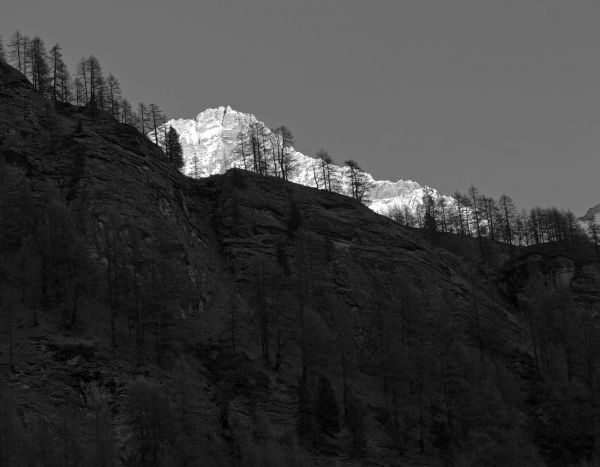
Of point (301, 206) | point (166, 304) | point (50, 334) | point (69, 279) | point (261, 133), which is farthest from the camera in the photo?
point (261, 133)

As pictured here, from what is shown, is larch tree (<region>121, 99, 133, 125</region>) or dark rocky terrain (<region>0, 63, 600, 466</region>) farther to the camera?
larch tree (<region>121, 99, 133, 125</region>)

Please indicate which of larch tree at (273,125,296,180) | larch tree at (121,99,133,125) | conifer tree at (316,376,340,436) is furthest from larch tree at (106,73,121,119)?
conifer tree at (316,376,340,436)

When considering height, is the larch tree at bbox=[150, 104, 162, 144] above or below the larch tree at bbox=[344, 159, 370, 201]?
above

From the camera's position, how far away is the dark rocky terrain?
42281mm

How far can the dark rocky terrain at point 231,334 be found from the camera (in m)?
42.3

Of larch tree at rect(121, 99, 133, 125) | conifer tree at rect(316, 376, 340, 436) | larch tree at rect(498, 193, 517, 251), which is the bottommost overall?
conifer tree at rect(316, 376, 340, 436)

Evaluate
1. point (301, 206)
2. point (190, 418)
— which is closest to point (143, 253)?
point (190, 418)

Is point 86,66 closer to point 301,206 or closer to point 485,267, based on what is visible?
point 301,206

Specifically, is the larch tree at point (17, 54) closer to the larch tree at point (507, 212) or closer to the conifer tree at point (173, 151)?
the conifer tree at point (173, 151)

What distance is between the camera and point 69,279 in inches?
1914

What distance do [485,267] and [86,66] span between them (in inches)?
2668

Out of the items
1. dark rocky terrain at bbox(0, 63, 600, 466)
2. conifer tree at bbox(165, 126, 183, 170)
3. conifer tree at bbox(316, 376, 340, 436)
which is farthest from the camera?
conifer tree at bbox(165, 126, 183, 170)

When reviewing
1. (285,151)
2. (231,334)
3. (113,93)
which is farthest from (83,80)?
(231,334)

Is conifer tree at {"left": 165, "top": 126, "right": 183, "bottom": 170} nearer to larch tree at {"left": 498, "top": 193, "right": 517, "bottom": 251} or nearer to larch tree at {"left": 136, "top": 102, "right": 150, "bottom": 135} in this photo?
larch tree at {"left": 136, "top": 102, "right": 150, "bottom": 135}
